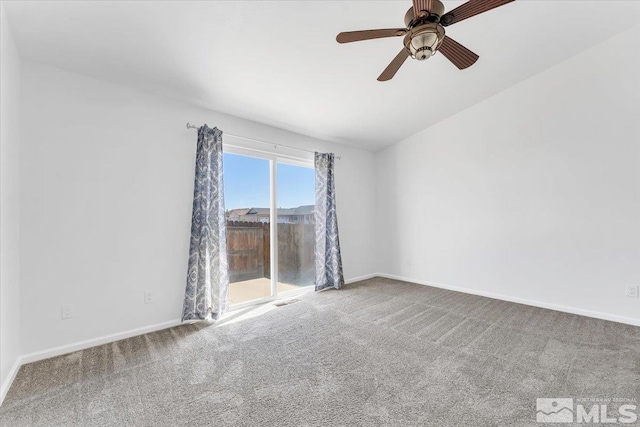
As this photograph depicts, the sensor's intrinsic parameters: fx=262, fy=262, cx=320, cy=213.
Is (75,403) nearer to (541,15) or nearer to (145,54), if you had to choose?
(145,54)

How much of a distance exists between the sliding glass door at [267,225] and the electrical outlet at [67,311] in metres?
1.46

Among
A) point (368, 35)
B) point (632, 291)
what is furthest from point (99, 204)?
point (632, 291)

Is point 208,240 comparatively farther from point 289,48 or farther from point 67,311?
point 289,48

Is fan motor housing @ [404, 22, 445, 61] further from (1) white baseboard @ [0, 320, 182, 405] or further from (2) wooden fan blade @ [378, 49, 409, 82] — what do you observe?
(1) white baseboard @ [0, 320, 182, 405]

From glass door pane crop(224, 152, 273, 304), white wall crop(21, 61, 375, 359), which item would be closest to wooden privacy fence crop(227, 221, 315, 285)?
glass door pane crop(224, 152, 273, 304)

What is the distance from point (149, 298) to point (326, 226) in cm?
249

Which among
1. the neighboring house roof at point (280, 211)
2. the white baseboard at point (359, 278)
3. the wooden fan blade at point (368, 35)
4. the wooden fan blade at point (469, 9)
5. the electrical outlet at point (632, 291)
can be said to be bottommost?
the white baseboard at point (359, 278)

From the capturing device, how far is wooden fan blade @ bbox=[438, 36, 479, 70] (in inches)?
71.6

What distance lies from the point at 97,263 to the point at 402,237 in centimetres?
427

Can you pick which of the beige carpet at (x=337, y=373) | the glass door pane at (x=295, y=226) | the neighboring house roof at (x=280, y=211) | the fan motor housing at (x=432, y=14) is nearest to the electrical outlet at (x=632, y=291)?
the beige carpet at (x=337, y=373)

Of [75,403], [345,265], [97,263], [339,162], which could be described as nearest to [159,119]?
[97,263]

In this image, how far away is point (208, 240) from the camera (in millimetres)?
2928

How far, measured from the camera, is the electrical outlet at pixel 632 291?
277 cm

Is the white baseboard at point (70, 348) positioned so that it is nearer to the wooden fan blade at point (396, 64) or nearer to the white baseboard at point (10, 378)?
the white baseboard at point (10, 378)
